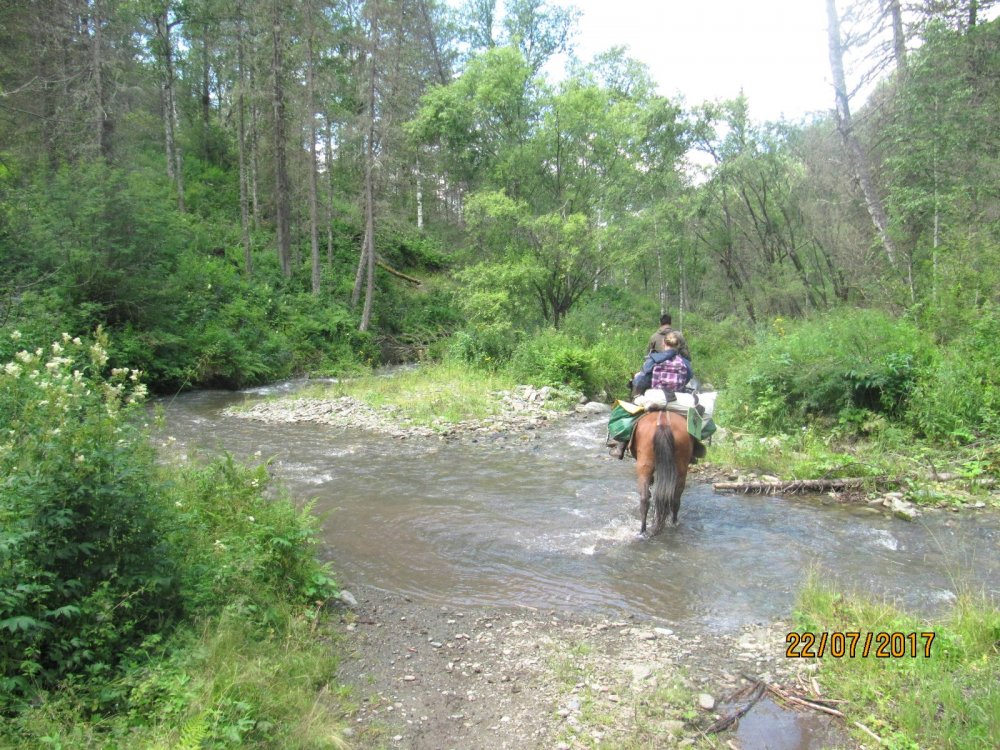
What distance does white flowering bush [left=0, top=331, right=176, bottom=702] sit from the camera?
296 centimetres

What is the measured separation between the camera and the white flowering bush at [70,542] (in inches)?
117

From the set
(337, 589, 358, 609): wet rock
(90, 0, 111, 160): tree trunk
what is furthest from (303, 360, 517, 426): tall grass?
(90, 0, 111, 160): tree trunk

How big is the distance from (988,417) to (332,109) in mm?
28000

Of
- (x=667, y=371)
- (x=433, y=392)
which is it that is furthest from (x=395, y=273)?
(x=667, y=371)

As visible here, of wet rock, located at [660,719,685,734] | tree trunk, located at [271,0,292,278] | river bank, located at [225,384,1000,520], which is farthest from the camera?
tree trunk, located at [271,0,292,278]

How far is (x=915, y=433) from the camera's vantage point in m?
9.05

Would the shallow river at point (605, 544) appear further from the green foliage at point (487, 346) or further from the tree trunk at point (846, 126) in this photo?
the tree trunk at point (846, 126)

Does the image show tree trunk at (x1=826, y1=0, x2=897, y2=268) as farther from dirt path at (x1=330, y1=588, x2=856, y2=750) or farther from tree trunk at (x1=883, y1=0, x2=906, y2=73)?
dirt path at (x1=330, y1=588, x2=856, y2=750)

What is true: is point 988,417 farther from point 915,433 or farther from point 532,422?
point 532,422

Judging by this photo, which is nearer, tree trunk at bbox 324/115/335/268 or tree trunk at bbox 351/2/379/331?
tree trunk at bbox 351/2/379/331

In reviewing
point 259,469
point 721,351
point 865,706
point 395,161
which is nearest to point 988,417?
point 865,706
